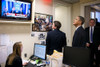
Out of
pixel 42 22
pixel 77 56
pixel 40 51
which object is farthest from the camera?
pixel 42 22

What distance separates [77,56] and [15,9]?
1.62m

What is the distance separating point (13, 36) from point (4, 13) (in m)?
0.56

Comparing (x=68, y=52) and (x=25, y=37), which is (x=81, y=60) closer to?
(x=68, y=52)

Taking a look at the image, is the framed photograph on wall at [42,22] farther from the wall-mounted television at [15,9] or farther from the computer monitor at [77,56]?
the computer monitor at [77,56]

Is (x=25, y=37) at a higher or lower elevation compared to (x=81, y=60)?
higher

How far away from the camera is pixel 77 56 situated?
1684 mm

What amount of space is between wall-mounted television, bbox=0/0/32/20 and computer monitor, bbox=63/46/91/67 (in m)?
1.31

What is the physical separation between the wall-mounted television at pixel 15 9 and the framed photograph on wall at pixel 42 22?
373 mm

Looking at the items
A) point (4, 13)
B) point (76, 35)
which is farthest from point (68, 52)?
point (4, 13)

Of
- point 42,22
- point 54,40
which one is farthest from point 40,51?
point 42,22

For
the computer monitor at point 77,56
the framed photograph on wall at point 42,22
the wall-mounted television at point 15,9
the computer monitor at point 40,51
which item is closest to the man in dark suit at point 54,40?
the computer monitor at point 40,51

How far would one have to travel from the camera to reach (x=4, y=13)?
227 centimetres

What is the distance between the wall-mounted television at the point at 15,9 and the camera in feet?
7.40

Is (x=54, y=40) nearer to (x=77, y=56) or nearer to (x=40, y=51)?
(x=40, y=51)
